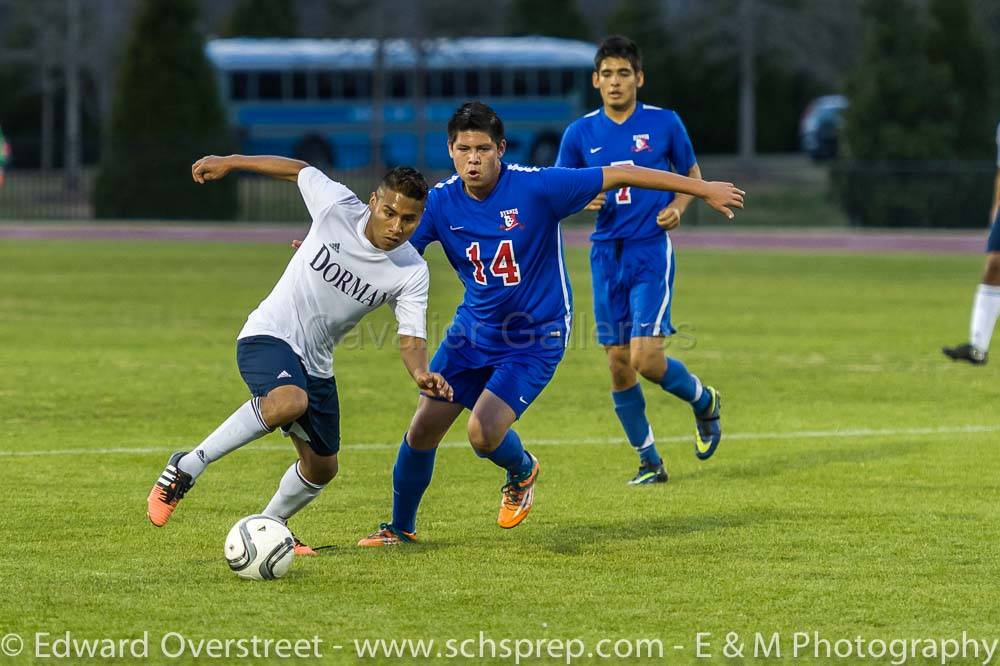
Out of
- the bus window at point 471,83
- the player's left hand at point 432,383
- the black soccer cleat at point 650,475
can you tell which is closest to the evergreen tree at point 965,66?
the bus window at point 471,83

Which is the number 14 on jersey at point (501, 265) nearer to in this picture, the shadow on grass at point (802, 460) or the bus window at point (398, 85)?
the shadow on grass at point (802, 460)

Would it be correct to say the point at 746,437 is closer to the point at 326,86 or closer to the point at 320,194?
the point at 320,194

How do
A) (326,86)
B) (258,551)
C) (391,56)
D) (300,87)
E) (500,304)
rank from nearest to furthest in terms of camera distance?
(258,551) < (500,304) < (391,56) < (326,86) < (300,87)

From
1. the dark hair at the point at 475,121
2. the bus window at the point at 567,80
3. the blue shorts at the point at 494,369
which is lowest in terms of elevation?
the bus window at the point at 567,80

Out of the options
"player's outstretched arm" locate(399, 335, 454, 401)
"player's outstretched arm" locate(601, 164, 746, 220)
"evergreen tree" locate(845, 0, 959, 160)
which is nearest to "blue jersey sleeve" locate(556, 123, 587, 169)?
"player's outstretched arm" locate(601, 164, 746, 220)

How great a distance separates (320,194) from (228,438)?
1147mm

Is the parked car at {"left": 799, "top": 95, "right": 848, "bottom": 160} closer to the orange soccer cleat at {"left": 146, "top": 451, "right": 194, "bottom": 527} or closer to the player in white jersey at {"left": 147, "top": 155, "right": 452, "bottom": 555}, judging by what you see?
the player in white jersey at {"left": 147, "top": 155, "right": 452, "bottom": 555}

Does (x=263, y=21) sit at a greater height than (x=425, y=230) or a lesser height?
lesser

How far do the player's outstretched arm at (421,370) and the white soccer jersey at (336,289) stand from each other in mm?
67

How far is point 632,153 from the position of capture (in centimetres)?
946

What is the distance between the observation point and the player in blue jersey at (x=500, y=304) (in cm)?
737

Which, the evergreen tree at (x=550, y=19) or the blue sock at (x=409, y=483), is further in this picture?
the evergreen tree at (x=550, y=19)

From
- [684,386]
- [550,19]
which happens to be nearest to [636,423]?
[684,386]

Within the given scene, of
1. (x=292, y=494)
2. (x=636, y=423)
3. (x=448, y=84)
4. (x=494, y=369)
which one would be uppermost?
(x=494, y=369)
